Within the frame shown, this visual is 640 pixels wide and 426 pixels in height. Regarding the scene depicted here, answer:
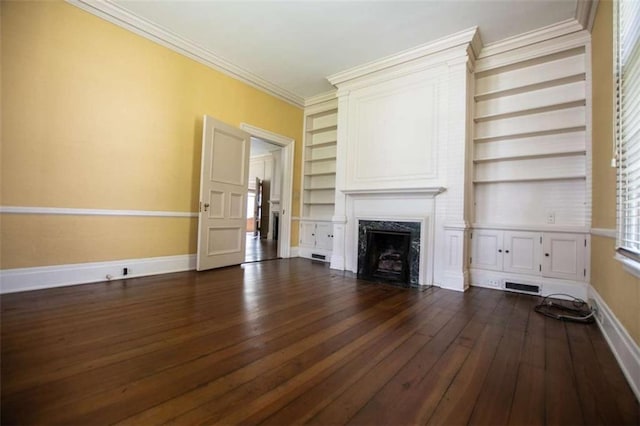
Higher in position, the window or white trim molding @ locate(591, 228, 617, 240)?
the window

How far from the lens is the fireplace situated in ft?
11.8

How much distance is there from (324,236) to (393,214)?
171 centimetres

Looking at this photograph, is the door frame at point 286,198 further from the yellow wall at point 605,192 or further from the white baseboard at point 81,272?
the yellow wall at point 605,192

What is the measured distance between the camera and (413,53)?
3.68 m

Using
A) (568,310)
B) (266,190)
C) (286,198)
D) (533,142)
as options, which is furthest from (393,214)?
(266,190)

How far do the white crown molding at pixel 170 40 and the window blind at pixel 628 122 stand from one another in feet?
13.5

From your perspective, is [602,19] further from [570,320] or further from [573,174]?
[570,320]

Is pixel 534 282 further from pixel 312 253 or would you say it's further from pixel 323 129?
pixel 323 129

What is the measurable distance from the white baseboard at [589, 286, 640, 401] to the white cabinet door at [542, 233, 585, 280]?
0.84 m

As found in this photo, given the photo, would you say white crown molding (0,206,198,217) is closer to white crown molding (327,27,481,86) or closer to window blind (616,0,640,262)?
white crown molding (327,27,481,86)

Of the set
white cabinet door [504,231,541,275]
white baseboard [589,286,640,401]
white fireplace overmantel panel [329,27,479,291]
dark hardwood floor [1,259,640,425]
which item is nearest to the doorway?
white fireplace overmantel panel [329,27,479,291]

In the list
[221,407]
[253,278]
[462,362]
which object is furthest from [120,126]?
[462,362]

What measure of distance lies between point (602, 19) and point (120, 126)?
4.80 m

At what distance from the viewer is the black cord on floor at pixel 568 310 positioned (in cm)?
233
